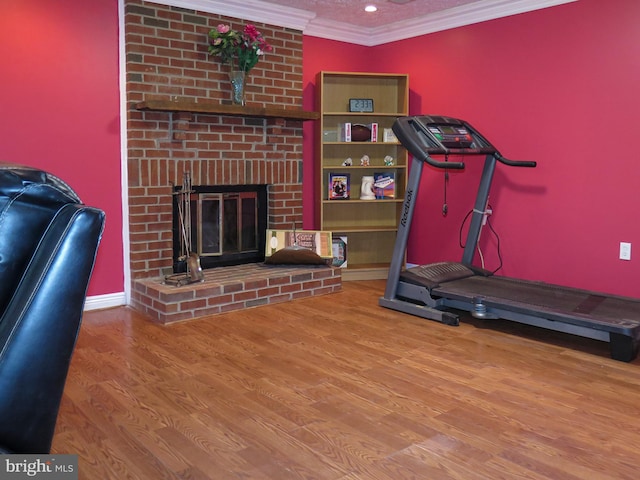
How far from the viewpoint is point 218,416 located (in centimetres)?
247

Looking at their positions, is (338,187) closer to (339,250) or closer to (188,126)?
(339,250)

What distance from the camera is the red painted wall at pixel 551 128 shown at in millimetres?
4004

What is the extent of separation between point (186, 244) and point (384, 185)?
199 cm

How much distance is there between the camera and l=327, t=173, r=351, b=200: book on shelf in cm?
532

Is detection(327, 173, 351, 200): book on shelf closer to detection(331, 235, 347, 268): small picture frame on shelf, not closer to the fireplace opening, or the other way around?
detection(331, 235, 347, 268): small picture frame on shelf

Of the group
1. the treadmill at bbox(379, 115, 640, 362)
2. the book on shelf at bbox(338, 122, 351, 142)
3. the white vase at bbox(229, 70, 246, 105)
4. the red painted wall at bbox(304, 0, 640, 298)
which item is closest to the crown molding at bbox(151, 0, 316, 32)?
the red painted wall at bbox(304, 0, 640, 298)

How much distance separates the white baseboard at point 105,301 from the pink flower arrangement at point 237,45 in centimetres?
192

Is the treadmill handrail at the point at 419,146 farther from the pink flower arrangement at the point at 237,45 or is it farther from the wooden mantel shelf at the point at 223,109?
the pink flower arrangement at the point at 237,45

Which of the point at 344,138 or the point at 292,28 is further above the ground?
the point at 292,28

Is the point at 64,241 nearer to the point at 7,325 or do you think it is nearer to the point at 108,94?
the point at 7,325

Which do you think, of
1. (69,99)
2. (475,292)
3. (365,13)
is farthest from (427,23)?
(69,99)

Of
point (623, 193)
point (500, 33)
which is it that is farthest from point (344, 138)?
point (623, 193)

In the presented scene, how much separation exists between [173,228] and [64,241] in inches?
131

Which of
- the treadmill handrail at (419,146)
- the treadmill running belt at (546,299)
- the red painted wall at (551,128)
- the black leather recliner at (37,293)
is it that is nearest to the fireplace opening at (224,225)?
the red painted wall at (551,128)
